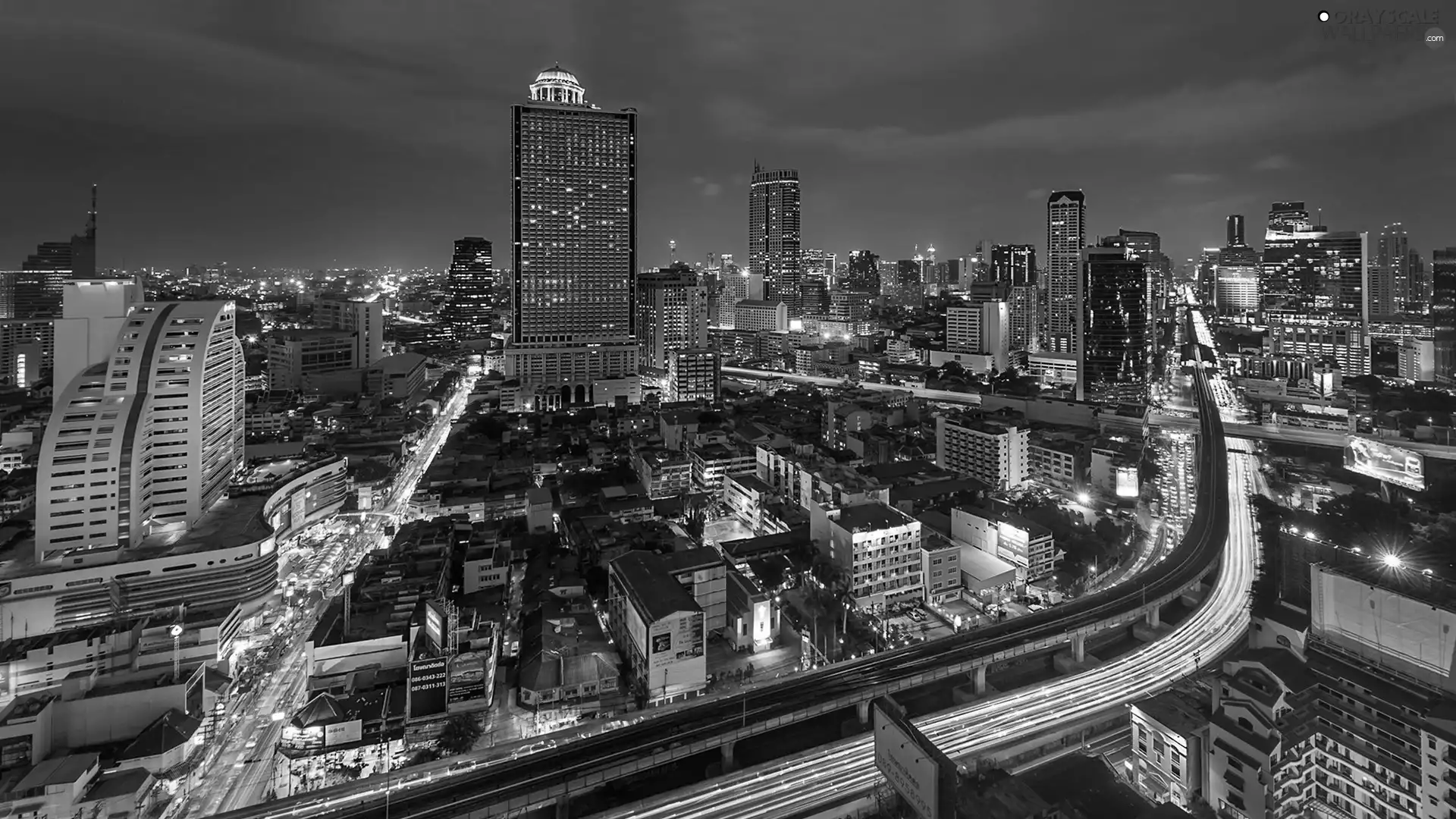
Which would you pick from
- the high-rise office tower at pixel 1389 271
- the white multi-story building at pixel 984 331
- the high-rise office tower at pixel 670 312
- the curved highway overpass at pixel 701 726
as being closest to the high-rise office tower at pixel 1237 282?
the high-rise office tower at pixel 1389 271

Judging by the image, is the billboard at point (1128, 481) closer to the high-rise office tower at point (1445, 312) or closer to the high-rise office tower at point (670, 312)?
the high-rise office tower at point (1445, 312)

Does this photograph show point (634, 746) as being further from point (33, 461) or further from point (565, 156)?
point (565, 156)

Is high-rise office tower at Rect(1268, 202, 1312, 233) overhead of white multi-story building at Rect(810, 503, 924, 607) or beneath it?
overhead

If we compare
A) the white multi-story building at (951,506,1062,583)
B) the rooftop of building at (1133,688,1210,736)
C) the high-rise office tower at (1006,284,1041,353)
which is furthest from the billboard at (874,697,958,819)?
the high-rise office tower at (1006,284,1041,353)

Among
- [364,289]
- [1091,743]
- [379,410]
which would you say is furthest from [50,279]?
[1091,743]

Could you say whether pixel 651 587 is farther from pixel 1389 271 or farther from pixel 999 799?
pixel 1389 271

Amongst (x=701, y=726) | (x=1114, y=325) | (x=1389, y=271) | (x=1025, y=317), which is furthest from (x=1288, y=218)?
(x=701, y=726)

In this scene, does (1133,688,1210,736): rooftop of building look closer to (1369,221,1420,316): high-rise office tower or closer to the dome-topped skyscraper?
the dome-topped skyscraper
